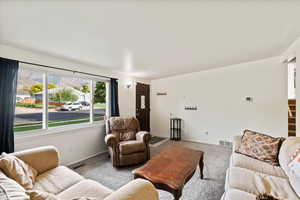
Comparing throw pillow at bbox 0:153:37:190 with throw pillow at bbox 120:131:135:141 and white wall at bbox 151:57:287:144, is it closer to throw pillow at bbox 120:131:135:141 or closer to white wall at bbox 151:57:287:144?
throw pillow at bbox 120:131:135:141

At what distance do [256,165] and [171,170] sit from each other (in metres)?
1.17

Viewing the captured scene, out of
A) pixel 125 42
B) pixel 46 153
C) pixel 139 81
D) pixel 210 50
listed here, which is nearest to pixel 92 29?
pixel 125 42

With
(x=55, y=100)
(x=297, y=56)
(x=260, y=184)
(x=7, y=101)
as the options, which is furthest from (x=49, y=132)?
(x=297, y=56)

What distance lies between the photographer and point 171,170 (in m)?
1.85

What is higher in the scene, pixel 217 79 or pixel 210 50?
pixel 210 50

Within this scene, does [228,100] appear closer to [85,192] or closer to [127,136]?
[127,136]

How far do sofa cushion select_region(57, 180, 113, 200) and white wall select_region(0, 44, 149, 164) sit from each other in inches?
63.4

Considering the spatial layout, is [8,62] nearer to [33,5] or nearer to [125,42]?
[33,5]

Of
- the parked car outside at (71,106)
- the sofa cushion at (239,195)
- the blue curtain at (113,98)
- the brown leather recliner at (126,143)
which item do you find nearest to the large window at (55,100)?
the parked car outside at (71,106)

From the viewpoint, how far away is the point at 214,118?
4648mm

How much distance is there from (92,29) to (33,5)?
23.4 inches

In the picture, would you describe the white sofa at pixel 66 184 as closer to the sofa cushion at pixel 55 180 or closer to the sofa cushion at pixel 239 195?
the sofa cushion at pixel 55 180

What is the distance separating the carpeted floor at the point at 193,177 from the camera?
2143 millimetres

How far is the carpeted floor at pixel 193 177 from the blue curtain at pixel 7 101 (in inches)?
46.4
